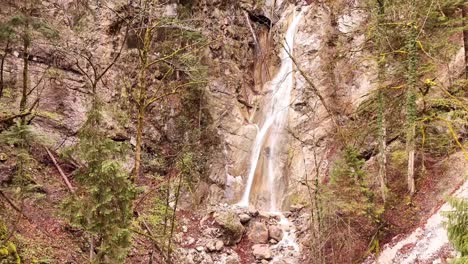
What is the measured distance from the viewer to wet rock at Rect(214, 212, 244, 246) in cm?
1603

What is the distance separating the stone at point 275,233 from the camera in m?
16.3

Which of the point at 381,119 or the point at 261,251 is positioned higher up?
the point at 381,119

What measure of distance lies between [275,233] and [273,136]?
6255mm

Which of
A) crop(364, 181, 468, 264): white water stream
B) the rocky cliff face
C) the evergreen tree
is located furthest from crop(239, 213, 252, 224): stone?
the evergreen tree

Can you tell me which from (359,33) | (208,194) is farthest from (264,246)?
(359,33)

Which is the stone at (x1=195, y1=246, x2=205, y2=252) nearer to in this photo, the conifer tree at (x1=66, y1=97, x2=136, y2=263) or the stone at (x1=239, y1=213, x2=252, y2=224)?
the stone at (x1=239, y1=213, x2=252, y2=224)

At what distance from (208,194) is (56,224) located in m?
8.16

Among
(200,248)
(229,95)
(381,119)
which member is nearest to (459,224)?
(381,119)

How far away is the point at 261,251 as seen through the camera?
1545cm

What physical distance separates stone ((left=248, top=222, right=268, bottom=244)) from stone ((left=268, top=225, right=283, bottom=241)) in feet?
0.63

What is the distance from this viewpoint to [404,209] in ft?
46.4

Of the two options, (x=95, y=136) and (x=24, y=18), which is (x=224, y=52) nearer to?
(x=24, y=18)

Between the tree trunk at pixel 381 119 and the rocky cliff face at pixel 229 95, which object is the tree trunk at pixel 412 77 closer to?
the tree trunk at pixel 381 119

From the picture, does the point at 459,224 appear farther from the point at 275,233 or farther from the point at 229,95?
the point at 229,95
